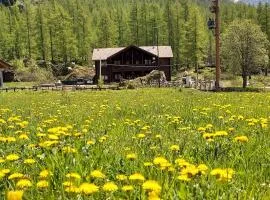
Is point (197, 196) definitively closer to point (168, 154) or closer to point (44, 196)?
point (44, 196)

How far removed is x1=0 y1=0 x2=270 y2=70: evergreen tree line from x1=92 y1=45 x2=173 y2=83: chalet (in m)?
19.1

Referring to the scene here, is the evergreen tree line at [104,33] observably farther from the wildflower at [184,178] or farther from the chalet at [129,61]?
the wildflower at [184,178]

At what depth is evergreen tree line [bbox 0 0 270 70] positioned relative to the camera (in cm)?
11209

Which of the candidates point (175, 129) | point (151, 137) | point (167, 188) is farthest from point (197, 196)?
point (175, 129)

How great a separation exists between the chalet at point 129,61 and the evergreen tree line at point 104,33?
1909 cm

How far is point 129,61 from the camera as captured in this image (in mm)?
91688

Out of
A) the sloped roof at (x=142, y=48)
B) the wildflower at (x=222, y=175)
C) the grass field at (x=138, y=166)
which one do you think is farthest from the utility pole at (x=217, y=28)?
the sloped roof at (x=142, y=48)

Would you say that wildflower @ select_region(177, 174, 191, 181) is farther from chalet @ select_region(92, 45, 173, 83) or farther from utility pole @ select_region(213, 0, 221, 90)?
chalet @ select_region(92, 45, 173, 83)

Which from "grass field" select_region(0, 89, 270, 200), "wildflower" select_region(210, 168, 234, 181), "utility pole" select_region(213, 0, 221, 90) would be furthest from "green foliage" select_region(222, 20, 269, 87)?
"wildflower" select_region(210, 168, 234, 181)

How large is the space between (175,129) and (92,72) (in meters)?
101

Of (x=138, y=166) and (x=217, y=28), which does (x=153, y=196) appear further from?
(x=217, y=28)

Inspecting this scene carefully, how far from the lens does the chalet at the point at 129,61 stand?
295 ft

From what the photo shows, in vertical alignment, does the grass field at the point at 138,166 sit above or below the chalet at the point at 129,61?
below

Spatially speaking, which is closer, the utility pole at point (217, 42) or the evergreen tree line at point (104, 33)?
the utility pole at point (217, 42)
